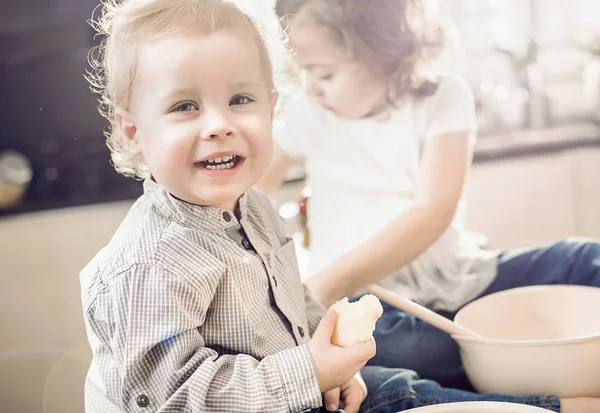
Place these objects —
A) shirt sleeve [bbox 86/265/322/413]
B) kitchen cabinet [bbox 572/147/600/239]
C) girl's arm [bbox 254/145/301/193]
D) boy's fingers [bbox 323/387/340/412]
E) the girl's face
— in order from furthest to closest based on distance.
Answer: kitchen cabinet [bbox 572/147/600/239], girl's arm [bbox 254/145/301/193], the girl's face, boy's fingers [bbox 323/387/340/412], shirt sleeve [bbox 86/265/322/413]

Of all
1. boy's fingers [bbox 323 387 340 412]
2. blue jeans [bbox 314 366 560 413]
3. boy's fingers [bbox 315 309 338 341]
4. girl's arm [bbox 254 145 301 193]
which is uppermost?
girl's arm [bbox 254 145 301 193]

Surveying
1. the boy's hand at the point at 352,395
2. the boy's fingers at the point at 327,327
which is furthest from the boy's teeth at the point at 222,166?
the boy's hand at the point at 352,395

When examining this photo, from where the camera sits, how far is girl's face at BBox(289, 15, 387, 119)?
2.30ft

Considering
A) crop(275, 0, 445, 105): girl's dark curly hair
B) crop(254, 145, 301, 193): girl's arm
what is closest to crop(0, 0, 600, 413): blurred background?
crop(254, 145, 301, 193): girl's arm

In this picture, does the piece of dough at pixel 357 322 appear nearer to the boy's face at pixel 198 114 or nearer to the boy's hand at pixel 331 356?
the boy's hand at pixel 331 356

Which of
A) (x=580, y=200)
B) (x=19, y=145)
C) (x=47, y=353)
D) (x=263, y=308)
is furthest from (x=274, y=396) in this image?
(x=580, y=200)

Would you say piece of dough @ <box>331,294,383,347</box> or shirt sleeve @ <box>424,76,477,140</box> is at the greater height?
shirt sleeve @ <box>424,76,477,140</box>

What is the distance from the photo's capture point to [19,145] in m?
0.61

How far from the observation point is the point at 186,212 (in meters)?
0.48

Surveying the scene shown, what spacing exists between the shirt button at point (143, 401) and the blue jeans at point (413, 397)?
0.57 ft

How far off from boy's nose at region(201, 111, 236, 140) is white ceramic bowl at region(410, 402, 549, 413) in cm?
25

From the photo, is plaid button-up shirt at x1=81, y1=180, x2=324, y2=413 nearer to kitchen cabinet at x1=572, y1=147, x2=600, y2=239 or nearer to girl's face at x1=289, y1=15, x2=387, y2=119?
girl's face at x1=289, y1=15, x2=387, y2=119

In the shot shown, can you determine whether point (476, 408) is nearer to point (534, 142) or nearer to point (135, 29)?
point (135, 29)

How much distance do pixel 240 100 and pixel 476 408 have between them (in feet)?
0.96
